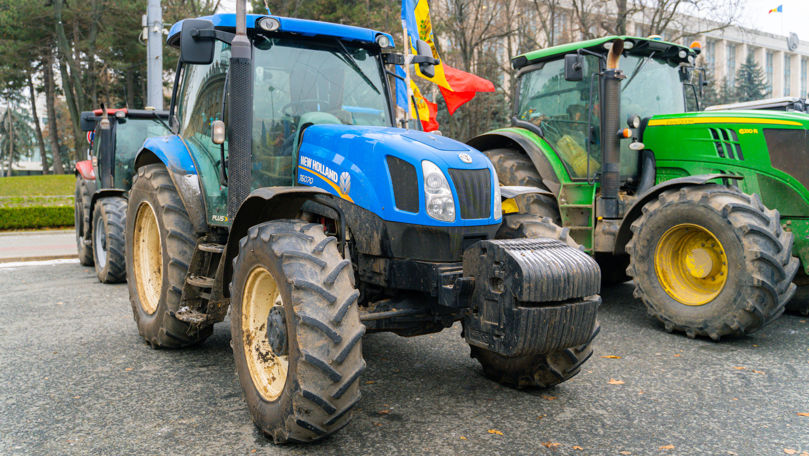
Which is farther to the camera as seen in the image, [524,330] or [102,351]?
[102,351]

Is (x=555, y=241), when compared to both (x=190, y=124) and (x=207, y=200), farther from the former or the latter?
(x=190, y=124)

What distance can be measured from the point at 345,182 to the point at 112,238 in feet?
20.0

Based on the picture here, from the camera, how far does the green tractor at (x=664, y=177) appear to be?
18.7 feet

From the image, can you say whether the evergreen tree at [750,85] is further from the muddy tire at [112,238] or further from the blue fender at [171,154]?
the blue fender at [171,154]

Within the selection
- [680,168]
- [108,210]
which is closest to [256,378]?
[680,168]

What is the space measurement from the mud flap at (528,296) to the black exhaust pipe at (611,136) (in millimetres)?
3629

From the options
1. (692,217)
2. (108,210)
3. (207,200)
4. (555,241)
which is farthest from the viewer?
(108,210)

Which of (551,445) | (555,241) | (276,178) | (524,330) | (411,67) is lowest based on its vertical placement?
(551,445)

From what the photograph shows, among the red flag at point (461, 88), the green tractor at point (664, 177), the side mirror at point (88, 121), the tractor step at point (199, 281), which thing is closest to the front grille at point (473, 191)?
the green tractor at point (664, 177)

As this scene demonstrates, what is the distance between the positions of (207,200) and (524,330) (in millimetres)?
2785

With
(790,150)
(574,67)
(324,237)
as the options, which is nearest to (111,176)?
Result: (574,67)

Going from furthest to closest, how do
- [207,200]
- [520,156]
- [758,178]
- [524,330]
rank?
[520,156], [758,178], [207,200], [524,330]

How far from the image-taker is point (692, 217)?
6031 mm

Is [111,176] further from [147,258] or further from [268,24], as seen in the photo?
[268,24]
